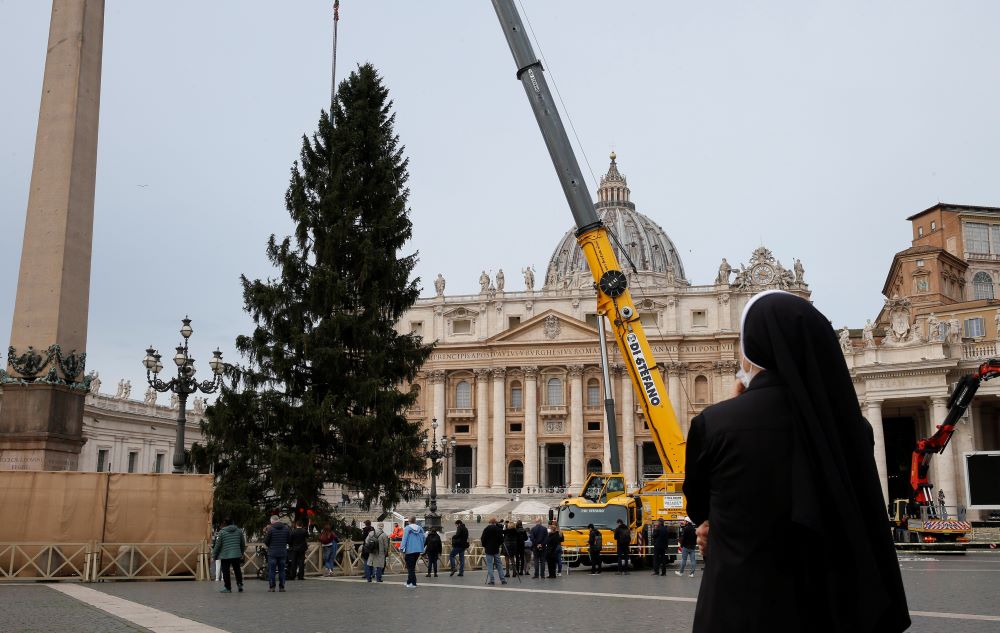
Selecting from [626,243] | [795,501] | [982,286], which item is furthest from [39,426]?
[626,243]

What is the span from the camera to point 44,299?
14578 mm

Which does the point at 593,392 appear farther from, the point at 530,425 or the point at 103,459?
the point at 103,459

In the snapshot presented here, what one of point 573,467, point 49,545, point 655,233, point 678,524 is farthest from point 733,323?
point 49,545

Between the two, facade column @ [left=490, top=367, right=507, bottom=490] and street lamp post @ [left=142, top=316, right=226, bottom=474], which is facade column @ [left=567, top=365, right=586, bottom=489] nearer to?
facade column @ [left=490, top=367, right=507, bottom=490]

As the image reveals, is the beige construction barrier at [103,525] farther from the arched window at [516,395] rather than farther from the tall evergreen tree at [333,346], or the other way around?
the arched window at [516,395]

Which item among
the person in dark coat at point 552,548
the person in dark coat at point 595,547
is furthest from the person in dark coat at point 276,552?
the person in dark coat at point 595,547

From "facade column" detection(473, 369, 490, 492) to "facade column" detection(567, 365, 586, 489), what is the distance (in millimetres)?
6217

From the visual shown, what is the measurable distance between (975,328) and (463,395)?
36.7 m

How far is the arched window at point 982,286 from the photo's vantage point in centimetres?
5569

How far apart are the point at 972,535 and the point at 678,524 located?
15440 mm

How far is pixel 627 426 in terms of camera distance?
6806cm

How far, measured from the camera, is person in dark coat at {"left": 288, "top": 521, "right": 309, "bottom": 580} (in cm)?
1803

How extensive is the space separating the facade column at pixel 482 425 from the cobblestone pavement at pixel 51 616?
2271 inches

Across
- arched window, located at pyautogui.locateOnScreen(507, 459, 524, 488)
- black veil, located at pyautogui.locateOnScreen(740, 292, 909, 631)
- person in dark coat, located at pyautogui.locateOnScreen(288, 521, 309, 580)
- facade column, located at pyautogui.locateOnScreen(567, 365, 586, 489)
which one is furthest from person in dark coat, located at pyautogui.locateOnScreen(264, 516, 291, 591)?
arched window, located at pyautogui.locateOnScreen(507, 459, 524, 488)
